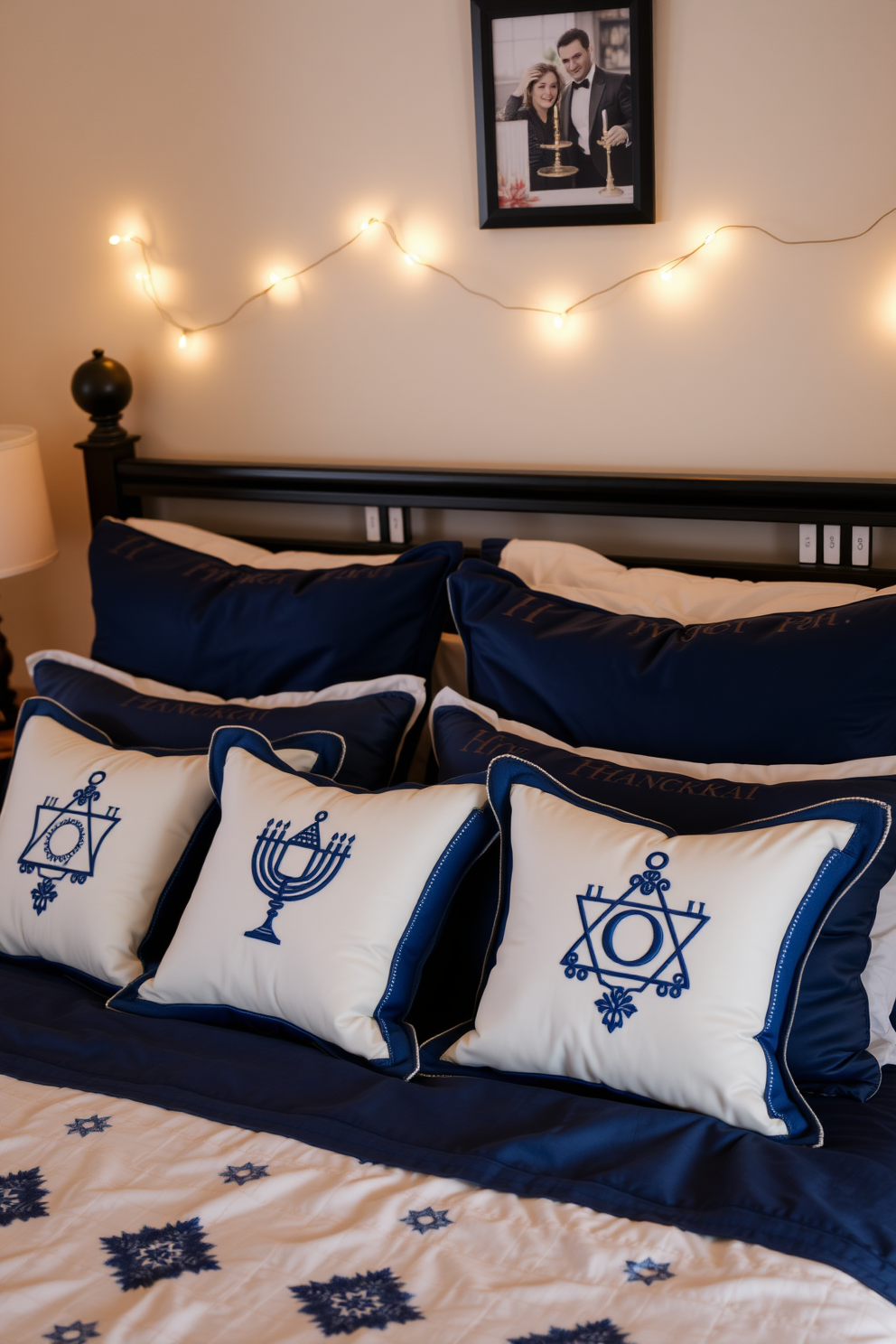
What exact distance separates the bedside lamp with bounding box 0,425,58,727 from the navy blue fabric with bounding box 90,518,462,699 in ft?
1.11

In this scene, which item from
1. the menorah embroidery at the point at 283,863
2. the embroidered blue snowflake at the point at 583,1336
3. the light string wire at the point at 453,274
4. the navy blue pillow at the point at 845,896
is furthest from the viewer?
the light string wire at the point at 453,274

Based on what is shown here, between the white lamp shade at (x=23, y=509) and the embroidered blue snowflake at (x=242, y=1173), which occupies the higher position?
the white lamp shade at (x=23, y=509)

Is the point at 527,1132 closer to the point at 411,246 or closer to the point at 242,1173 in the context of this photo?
the point at 242,1173

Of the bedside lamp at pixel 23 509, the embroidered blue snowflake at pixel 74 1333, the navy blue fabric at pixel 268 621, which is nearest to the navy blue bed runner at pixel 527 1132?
the embroidered blue snowflake at pixel 74 1333

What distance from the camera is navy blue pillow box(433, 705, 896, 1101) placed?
1350 millimetres

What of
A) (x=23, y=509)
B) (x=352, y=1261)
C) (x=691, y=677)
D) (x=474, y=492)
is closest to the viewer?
(x=352, y=1261)

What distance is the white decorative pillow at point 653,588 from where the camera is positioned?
5.75ft

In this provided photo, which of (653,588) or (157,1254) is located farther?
(653,588)

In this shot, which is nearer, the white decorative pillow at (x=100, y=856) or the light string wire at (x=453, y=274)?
the white decorative pillow at (x=100, y=856)

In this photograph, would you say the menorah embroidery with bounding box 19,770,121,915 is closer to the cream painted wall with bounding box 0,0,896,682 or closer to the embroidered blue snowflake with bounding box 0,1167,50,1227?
the embroidered blue snowflake with bounding box 0,1167,50,1227

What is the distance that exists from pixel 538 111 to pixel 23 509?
1.28 metres

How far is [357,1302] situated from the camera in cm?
106

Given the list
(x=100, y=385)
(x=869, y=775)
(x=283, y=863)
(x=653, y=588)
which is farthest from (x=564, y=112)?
(x=283, y=863)

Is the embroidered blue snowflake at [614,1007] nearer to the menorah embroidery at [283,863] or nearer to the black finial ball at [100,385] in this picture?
the menorah embroidery at [283,863]
